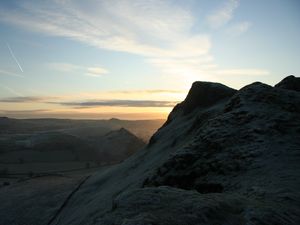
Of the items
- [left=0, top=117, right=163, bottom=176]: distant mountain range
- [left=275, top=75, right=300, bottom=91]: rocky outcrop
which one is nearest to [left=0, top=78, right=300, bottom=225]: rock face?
[left=275, top=75, right=300, bottom=91]: rocky outcrop

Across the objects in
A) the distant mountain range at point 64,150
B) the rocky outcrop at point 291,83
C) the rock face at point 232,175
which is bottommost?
the distant mountain range at point 64,150

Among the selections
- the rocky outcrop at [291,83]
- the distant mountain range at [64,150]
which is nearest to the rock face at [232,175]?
the rocky outcrop at [291,83]

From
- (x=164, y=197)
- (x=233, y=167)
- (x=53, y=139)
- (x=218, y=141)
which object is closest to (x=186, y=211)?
(x=164, y=197)

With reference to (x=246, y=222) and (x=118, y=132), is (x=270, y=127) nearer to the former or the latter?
(x=246, y=222)

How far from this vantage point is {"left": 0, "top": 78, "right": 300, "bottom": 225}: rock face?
7.25 metres

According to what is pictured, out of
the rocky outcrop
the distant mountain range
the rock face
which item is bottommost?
the distant mountain range

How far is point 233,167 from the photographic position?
12.6 meters

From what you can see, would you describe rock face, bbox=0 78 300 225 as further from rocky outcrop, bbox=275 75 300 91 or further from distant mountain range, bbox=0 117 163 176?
distant mountain range, bbox=0 117 163 176

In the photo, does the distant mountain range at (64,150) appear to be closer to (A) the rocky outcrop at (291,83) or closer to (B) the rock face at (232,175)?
(B) the rock face at (232,175)

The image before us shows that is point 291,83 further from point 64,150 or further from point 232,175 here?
point 64,150

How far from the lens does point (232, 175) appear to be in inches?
482

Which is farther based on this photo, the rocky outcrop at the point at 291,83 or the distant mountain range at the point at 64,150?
the distant mountain range at the point at 64,150

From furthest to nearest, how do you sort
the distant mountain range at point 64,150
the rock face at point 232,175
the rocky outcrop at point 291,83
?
the distant mountain range at point 64,150 < the rocky outcrop at point 291,83 < the rock face at point 232,175

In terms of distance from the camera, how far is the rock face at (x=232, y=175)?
7.25 meters
